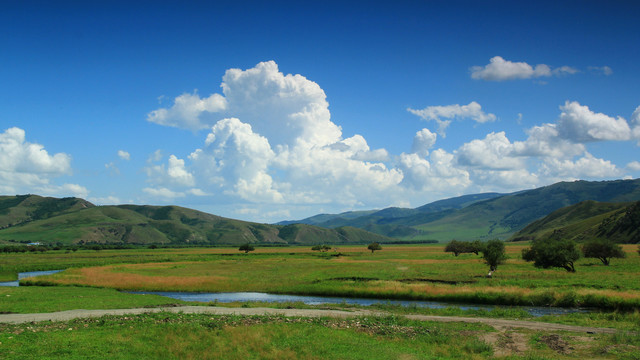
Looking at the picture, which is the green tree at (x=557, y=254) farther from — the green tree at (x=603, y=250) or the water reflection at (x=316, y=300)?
the water reflection at (x=316, y=300)

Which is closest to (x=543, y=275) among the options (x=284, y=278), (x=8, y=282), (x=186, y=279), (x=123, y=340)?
(x=284, y=278)

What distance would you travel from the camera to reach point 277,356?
84.7 ft

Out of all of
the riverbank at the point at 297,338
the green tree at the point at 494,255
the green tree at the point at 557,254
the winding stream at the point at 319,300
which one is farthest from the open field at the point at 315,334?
the green tree at the point at 494,255

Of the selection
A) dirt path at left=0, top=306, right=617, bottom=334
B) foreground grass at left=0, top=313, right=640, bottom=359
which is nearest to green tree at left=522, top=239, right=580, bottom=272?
dirt path at left=0, top=306, right=617, bottom=334

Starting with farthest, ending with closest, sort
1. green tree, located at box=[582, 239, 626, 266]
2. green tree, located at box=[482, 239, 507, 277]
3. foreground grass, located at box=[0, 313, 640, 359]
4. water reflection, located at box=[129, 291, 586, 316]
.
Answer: green tree, located at box=[582, 239, 626, 266] < green tree, located at box=[482, 239, 507, 277] < water reflection, located at box=[129, 291, 586, 316] < foreground grass, located at box=[0, 313, 640, 359]

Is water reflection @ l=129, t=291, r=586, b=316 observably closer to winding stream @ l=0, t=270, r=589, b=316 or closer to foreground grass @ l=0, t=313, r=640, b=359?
winding stream @ l=0, t=270, r=589, b=316

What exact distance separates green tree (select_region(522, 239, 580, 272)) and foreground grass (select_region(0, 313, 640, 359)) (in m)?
57.4

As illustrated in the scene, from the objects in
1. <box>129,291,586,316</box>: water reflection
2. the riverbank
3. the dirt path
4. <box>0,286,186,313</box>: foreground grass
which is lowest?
<box>129,291,586,316</box>: water reflection

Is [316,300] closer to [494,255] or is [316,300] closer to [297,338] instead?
[297,338]

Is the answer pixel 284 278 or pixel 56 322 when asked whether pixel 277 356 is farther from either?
pixel 284 278

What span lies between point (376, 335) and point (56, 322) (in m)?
25.0

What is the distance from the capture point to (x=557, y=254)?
3265 inches

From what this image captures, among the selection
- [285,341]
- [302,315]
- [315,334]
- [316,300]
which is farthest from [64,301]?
[315,334]

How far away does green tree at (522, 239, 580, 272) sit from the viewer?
8138 centimetres
